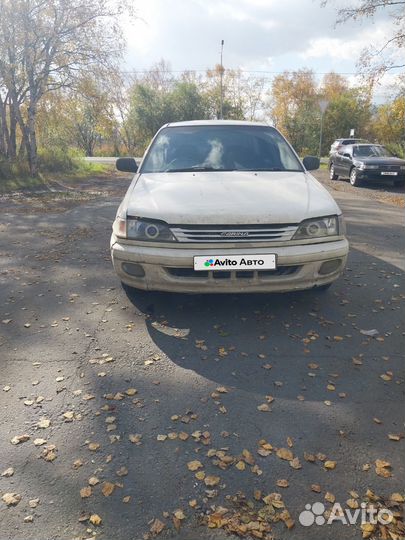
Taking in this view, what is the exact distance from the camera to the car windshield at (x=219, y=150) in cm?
446

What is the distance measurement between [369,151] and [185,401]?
49.1 feet

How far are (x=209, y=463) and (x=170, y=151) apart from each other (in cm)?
347

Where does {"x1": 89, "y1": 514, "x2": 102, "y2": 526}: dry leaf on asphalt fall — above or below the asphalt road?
below

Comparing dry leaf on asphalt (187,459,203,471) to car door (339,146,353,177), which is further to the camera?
car door (339,146,353,177)

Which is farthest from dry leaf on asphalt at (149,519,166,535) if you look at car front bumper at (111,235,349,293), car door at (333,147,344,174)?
car door at (333,147,344,174)

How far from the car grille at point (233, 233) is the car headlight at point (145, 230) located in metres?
0.07

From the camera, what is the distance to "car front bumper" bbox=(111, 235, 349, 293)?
3369mm

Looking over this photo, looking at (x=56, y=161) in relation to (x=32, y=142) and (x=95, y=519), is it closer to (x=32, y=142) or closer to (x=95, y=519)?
(x=32, y=142)

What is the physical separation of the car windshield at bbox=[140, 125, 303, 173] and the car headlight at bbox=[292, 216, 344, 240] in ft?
3.81

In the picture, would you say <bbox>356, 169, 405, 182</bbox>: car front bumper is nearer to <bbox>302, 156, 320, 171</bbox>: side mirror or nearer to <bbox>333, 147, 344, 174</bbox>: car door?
<bbox>333, 147, 344, 174</bbox>: car door

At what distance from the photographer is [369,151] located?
15.2m

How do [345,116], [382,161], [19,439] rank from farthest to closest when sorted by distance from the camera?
[345,116]
[382,161]
[19,439]

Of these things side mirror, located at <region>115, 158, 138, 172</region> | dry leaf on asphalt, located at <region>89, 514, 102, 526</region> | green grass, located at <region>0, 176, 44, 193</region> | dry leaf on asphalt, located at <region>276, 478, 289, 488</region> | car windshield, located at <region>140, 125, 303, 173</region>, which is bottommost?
dry leaf on asphalt, located at <region>89, 514, 102, 526</region>

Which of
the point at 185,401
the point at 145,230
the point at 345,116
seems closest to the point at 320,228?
the point at 145,230
